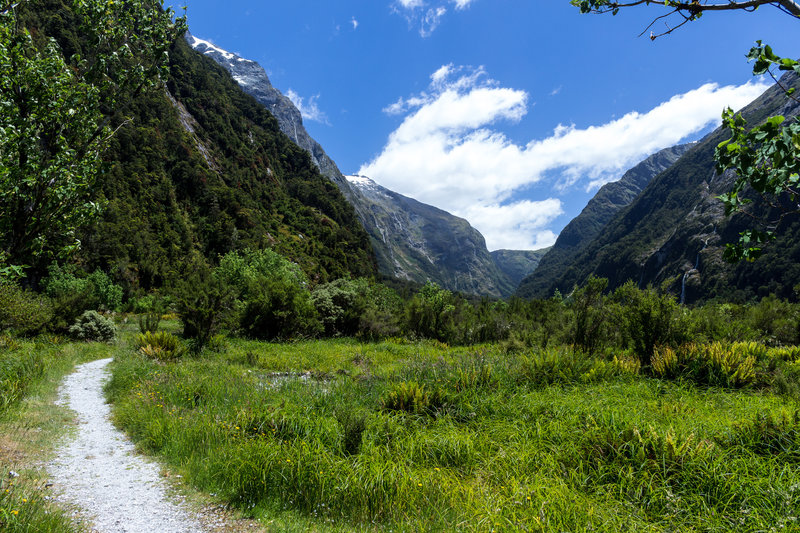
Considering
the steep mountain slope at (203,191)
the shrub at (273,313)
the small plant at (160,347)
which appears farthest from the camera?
the steep mountain slope at (203,191)

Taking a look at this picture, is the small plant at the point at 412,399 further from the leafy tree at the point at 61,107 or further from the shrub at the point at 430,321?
the shrub at the point at 430,321

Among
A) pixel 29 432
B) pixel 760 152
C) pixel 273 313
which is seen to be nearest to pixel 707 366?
pixel 760 152

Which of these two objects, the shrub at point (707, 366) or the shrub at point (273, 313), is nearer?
the shrub at point (707, 366)

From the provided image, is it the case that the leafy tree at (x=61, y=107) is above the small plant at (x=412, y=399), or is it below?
above

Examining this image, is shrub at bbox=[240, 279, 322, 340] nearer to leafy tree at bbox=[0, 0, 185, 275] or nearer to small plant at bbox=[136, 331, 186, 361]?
small plant at bbox=[136, 331, 186, 361]

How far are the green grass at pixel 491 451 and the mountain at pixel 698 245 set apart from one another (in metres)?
74.8

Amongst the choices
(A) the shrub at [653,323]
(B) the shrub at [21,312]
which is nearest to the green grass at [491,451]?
(A) the shrub at [653,323]

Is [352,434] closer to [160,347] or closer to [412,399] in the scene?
[412,399]

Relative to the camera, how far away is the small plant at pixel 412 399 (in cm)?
656

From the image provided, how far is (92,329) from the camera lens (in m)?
17.6

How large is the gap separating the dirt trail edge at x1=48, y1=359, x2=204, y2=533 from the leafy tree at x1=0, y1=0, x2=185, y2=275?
2.87 metres

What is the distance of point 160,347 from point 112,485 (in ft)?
31.5

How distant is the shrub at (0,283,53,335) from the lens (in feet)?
42.8

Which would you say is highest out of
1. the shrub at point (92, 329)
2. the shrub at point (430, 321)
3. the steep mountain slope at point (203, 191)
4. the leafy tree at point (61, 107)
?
the steep mountain slope at point (203, 191)
